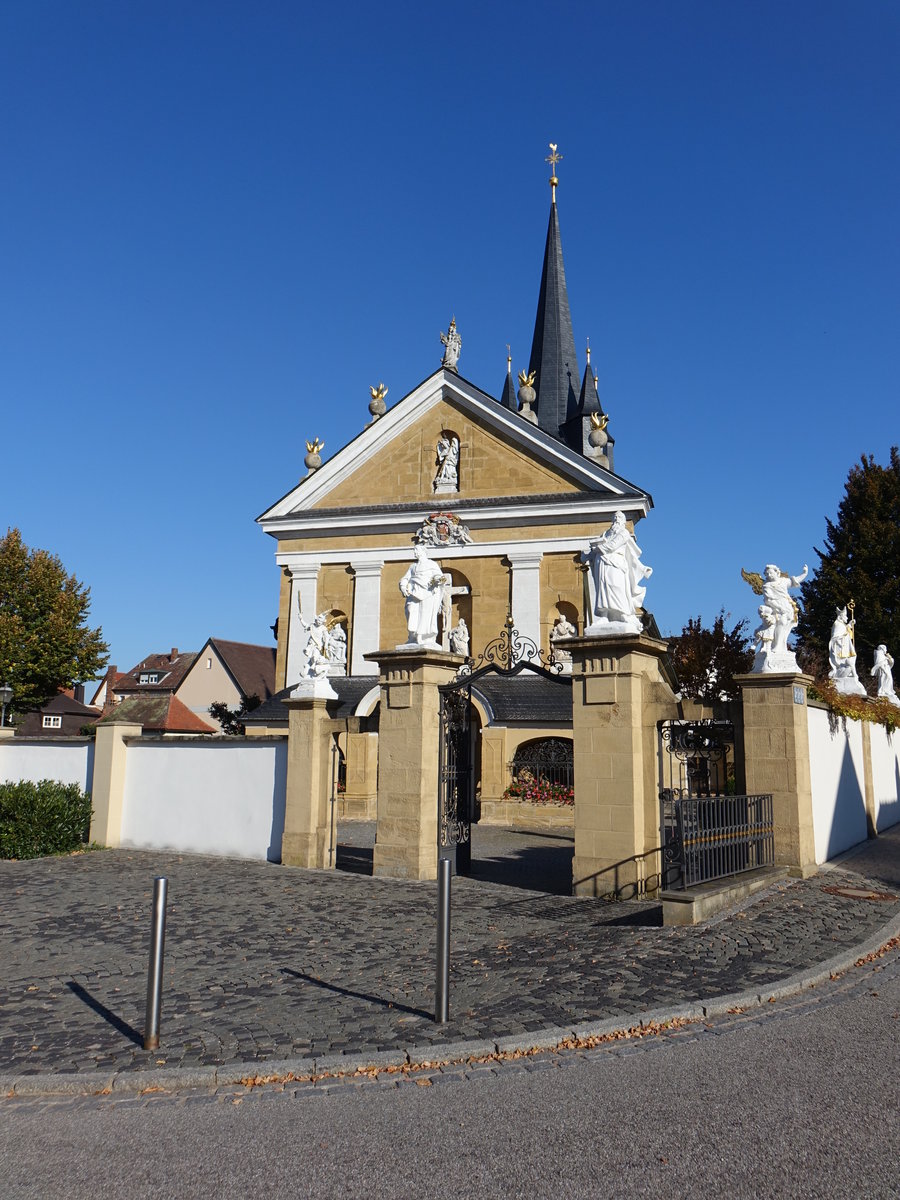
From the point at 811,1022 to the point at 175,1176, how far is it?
3.98m

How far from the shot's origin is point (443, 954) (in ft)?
19.0

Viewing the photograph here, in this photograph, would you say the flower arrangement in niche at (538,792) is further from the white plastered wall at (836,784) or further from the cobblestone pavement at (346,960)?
the cobblestone pavement at (346,960)

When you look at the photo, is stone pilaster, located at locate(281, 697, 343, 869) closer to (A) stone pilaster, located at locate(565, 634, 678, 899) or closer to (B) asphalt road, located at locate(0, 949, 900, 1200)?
(A) stone pilaster, located at locate(565, 634, 678, 899)

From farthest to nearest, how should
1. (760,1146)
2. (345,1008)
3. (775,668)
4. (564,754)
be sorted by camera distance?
(564,754) < (775,668) < (345,1008) < (760,1146)

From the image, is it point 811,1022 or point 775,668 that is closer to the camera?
point 811,1022

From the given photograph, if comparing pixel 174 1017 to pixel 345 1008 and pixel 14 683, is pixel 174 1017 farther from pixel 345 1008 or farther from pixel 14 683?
pixel 14 683

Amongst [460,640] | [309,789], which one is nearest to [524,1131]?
[309,789]

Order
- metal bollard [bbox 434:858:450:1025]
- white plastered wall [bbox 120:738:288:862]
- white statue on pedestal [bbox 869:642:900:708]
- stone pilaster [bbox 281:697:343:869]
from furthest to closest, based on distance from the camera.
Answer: white statue on pedestal [bbox 869:642:900:708] → white plastered wall [bbox 120:738:288:862] → stone pilaster [bbox 281:697:343:869] → metal bollard [bbox 434:858:450:1025]

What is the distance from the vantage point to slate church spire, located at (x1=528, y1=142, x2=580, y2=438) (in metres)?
41.9

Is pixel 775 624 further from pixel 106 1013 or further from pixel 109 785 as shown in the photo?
pixel 109 785

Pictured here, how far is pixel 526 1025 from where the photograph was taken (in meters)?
5.79

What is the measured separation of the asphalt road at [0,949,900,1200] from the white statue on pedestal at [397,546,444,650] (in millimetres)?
7700

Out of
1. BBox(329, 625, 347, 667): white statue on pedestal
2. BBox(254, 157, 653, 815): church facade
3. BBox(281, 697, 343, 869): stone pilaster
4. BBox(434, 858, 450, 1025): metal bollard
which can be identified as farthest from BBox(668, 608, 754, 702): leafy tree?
BBox(434, 858, 450, 1025): metal bollard

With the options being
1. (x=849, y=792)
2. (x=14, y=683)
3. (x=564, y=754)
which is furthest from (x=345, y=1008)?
(x=14, y=683)
